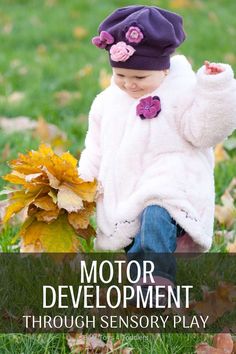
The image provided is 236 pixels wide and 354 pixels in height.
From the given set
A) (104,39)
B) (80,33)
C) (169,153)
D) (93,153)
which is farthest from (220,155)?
(80,33)

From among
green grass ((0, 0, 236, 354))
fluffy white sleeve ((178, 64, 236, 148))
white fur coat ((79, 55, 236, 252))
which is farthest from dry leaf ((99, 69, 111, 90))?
fluffy white sleeve ((178, 64, 236, 148))

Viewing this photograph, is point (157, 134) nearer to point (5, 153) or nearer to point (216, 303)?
point (216, 303)

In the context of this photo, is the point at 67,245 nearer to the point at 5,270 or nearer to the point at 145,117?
the point at 5,270

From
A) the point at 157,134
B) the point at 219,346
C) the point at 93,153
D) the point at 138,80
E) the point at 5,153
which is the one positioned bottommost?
the point at 219,346

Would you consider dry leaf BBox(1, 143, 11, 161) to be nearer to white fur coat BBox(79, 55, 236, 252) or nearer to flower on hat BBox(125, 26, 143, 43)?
white fur coat BBox(79, 55, 236, 252)

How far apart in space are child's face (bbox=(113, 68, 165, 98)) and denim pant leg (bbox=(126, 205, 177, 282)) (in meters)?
0.40

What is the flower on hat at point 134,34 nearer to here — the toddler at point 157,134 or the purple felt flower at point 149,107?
the toddler at point 157,134

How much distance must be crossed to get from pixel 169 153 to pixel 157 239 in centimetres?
29

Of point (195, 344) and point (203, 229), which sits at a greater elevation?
point (203, 229)

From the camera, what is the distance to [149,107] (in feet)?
9.21

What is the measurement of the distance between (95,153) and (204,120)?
1.55 ft

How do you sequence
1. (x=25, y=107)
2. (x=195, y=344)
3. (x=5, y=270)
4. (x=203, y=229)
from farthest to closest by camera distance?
(x=25, y=107) < (x=5, y=270) < (x=203, y=229) < (x=195, y=344)

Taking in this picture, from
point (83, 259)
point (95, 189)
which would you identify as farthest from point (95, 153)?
point (83, 259)

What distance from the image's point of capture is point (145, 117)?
282cm
